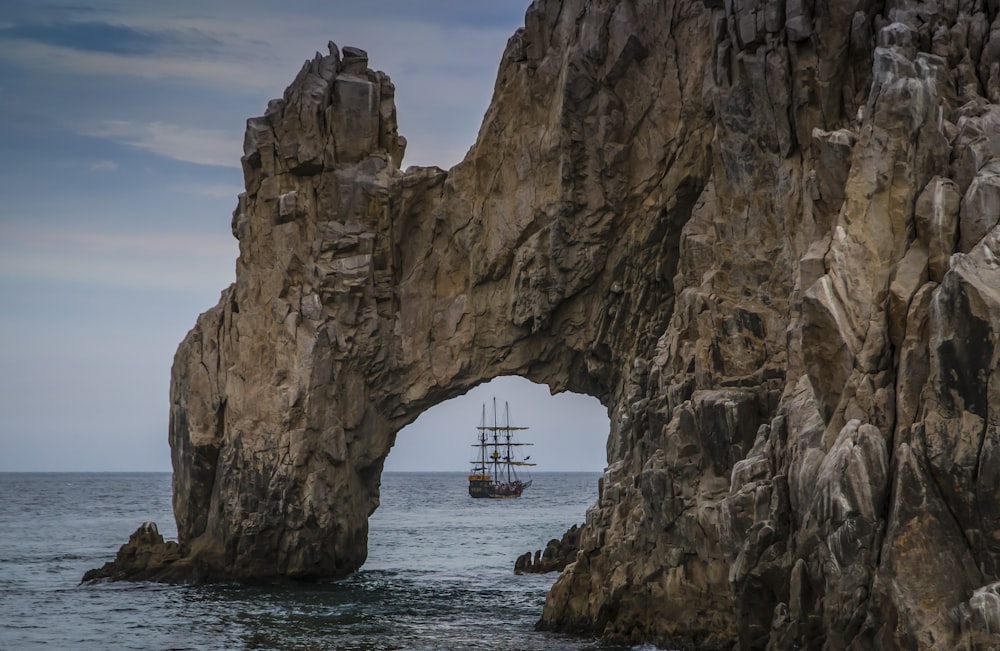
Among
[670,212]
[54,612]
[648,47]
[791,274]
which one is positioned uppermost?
[648,47]

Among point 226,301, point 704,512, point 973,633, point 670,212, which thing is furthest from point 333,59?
point 973,633

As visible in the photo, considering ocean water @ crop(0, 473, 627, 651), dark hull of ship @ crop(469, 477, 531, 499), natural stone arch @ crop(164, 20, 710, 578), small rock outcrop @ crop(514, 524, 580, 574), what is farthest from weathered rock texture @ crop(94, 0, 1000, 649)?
dark hull of ship @ crop(469, 477, 531, 499)

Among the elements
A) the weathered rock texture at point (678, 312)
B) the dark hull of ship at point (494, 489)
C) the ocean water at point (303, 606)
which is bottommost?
the ocean water at point (303, 606)

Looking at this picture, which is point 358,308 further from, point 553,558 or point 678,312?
point 553,558

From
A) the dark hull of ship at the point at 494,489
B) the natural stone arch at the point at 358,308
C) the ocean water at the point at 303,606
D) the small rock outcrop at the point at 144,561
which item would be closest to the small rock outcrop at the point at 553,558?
the ocean water at the point at 303,606

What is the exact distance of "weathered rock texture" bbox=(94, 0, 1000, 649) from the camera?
77.0 ft

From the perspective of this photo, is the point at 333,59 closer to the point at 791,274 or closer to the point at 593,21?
the point at 593,21

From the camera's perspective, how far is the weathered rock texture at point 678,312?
2348 cm

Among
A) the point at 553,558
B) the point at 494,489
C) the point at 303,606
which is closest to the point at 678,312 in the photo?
the point at 303,606

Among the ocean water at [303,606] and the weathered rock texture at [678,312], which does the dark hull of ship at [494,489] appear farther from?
the weathered rock texture at [678,312]

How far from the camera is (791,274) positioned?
33344 millimetres

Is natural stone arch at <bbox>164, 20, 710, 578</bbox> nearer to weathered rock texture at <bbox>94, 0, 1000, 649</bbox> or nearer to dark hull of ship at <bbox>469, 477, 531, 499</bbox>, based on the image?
weathered rock texture at <bbox>94, 0, 1000, 649</bbox>

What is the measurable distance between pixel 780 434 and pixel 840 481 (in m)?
4.70

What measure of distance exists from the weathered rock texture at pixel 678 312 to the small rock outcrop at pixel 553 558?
825 centimetres
